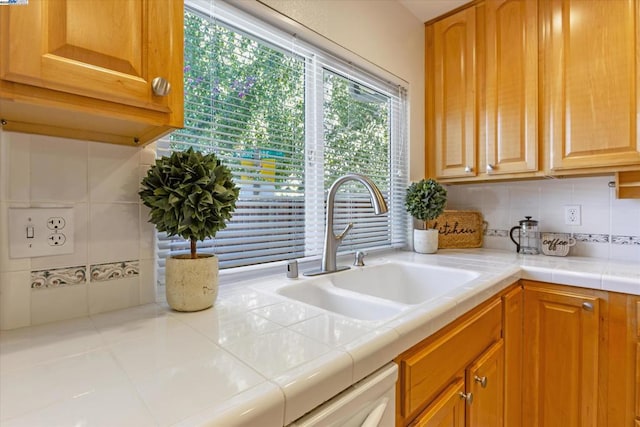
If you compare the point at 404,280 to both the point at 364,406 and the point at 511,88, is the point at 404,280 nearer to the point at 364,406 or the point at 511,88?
the point at 364,406

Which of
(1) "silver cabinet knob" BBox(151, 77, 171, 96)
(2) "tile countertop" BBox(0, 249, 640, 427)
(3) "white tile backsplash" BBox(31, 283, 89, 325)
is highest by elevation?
(1) "silver cabinet knob" BBox(151, 77, 171, 96)

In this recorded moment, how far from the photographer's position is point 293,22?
123cm

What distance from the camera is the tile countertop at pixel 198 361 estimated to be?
40 centimetres

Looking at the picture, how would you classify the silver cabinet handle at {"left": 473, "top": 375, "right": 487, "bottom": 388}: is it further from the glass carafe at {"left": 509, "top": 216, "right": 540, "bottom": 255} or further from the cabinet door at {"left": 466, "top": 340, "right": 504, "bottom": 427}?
the glass carafe at {"left": 509, "top": 216, "right": 540, "bottom": 255}

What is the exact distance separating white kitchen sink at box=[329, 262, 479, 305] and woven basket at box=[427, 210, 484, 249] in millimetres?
576

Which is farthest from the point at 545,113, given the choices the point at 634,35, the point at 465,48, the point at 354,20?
the point at 354,20

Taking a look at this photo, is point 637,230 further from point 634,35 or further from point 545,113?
point 634,35

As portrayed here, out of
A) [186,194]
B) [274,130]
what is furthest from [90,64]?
[274,130]

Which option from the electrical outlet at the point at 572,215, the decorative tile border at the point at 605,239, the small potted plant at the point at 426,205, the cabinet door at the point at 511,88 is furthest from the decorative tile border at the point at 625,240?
the small potted plant at the point at 426,205

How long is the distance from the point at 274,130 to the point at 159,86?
2.17ft

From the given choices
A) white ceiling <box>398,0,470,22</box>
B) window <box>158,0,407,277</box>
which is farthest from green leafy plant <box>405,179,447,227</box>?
white ceiling <box>398,0,470,22</box>

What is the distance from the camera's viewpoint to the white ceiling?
178 centimetres

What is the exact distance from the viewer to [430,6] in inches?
71.8

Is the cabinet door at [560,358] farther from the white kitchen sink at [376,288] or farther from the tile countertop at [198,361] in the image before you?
the tile countertop at [198,361]
